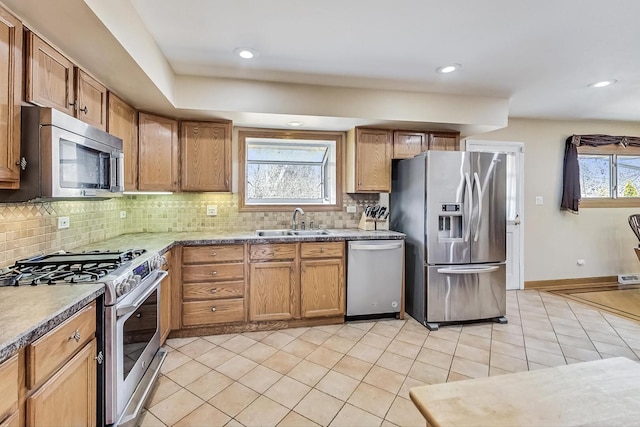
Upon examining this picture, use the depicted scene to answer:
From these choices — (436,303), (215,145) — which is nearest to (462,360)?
(436,303)

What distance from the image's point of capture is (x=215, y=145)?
10.2ft

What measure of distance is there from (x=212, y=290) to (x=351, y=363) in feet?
4.56

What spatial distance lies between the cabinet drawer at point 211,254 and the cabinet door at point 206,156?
2.08 ft

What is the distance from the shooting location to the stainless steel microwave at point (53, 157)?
1434 millimetres

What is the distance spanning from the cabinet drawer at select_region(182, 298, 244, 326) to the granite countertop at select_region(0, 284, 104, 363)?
151 cm

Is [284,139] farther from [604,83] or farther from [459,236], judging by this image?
[604,83]

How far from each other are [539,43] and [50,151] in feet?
10.3

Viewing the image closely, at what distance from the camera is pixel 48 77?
5.25ft

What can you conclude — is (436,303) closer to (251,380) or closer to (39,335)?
(251,380)

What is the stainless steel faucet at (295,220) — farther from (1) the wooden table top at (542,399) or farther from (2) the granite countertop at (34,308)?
(1) the wooden table top at (542,399)

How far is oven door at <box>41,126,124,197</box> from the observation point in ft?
4.80

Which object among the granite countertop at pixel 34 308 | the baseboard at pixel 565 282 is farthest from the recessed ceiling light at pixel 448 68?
the baseboard at pixel 565 282

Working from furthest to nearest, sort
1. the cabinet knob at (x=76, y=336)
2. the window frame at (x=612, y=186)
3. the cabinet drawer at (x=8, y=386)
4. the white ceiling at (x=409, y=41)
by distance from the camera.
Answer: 1. the window frame at (x=612, y=186)
2. the white ceiling at (x=409, y=41)
3. the cabinet knob at (x=76, y=336)
4. the cabinet drawer at (x=8, y=386)

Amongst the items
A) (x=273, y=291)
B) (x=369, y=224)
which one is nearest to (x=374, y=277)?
(x=369, y=224)
